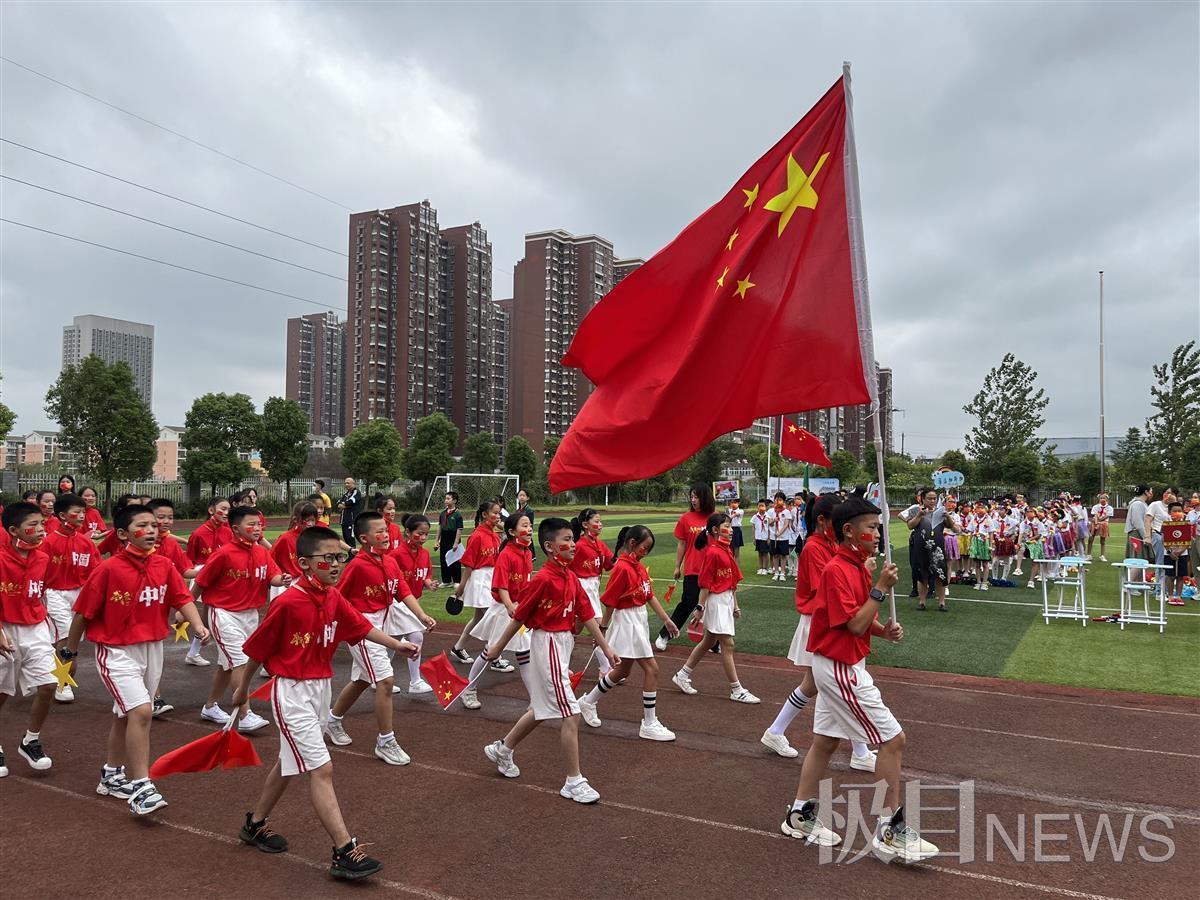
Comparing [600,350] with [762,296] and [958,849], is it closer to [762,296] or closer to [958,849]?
[762,296]

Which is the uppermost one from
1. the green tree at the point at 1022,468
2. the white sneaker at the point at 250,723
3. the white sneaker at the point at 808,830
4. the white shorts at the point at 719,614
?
the green tree at the point at 1022,468

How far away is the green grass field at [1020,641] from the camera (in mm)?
9609

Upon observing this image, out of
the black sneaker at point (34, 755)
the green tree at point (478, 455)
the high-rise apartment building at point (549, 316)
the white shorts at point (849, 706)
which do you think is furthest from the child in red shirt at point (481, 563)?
the high-rise apartment building at point (549, 316)

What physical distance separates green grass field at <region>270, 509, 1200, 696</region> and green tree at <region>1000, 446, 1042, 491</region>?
3811 centimetres

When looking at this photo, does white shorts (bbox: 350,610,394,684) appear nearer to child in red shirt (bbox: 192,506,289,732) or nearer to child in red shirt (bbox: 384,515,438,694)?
child in red shirt (bbox: 192,506,289,732)

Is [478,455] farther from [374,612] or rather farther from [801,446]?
[374,612]

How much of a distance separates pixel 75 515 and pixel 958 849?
8865 mm

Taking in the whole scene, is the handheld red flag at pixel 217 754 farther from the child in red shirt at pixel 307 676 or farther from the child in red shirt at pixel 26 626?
the child in red shirt at pixel 26 626

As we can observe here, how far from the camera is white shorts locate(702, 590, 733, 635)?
324 inches

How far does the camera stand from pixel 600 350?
6996 mm

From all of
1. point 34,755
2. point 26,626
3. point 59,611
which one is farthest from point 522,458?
point 34,755

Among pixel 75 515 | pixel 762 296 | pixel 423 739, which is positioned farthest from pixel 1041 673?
pixel 75 515

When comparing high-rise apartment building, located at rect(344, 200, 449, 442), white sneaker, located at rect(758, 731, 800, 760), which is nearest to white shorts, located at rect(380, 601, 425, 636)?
white sneaker, located at rect(758, 731, 800, 760)

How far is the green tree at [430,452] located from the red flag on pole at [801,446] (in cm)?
3786
